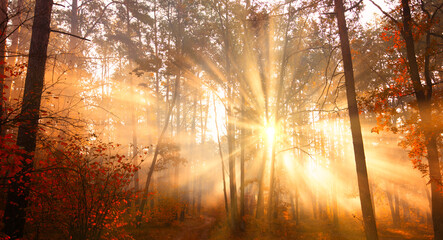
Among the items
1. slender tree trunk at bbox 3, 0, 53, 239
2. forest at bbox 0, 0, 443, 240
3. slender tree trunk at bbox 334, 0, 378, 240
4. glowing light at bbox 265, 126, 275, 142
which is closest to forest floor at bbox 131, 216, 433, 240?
forest at bbox 0, 0, 443, 240

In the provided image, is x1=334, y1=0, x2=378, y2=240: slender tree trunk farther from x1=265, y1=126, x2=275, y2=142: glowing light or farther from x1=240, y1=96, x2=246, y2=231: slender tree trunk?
x1=265, y1=126, x2=275, y2=142: glowing light

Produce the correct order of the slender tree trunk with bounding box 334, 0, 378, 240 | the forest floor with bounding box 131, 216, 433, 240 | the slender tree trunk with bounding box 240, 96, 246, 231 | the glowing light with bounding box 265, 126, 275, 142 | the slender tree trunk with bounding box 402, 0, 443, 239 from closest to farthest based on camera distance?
the slender tree trunk with bounding box 334, 0, 378, 240, the slender tree trunk with bounding box 402, 0, 443, 239, the forest floor with bounding box 131, 216, 433, 240, the slender tree trunk with bounding box 240, 96, 246, 231, the glowing light with bounding box 265, 126, 275, 142

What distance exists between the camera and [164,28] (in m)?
17.8

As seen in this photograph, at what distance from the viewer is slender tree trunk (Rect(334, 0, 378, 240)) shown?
22.4ft

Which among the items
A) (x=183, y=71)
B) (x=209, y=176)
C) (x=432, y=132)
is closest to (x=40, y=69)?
(x=183, y=71)

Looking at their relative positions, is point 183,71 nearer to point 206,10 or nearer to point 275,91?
point 206,10

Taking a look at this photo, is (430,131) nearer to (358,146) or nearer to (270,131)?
(358,146)

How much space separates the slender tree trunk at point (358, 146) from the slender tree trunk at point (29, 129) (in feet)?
27.8

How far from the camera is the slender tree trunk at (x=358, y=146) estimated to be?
22.4ft

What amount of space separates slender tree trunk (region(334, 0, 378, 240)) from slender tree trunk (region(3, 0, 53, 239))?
8.47 metres

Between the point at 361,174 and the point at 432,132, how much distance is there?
3.68 meters

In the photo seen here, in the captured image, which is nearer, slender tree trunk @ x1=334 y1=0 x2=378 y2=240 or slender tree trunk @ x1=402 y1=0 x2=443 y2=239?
slender tree trunk @ x1=334 y1=0 x2=378 y2=240

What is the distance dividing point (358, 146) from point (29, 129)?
8.92m

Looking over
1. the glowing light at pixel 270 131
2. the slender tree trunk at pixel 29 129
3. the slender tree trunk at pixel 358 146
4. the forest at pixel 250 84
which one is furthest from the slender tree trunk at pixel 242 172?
the slender tree trunk at pixel 29 129
